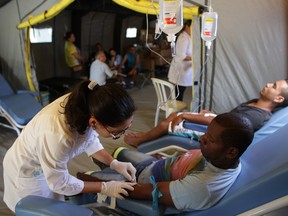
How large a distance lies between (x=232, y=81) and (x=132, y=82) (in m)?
3.22

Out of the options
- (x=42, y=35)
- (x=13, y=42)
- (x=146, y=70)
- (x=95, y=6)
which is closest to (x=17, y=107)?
(x=13, y=42)

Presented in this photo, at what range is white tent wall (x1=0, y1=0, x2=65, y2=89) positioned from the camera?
143 inches

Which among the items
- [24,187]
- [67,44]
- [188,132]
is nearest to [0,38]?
[67,44]

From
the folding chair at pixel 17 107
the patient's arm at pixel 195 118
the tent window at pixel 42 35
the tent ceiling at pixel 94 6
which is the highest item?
the tent ceiling at pixel 94 6

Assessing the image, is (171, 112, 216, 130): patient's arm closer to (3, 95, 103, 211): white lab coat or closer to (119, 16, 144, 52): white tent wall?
(3, 95, 103, 211): white lab coat

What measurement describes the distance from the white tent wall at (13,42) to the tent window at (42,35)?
1005 mm

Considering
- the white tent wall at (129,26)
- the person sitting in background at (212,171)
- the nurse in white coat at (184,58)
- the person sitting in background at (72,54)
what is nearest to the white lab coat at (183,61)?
the nurse in white coat at (184,58)

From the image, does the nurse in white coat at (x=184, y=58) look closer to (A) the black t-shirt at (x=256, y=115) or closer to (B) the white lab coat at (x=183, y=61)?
(B) the white lab coat at (x=183, y=61)

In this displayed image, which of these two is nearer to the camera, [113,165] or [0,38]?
[113,165]

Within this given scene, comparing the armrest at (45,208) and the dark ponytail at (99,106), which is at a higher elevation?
the dark ponytail at (99,106)

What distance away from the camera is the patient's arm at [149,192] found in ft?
4.18

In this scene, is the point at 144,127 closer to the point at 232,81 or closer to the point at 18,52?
the point at 232,81

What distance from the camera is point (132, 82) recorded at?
227 inches

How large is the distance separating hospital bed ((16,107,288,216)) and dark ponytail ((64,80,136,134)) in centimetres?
33
